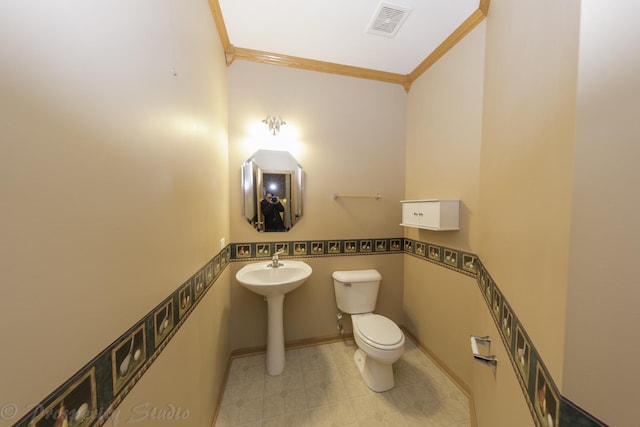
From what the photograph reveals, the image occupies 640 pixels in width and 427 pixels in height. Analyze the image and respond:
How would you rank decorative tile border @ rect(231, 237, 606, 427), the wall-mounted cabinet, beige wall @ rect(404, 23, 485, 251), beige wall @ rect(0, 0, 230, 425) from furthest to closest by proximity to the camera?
the wall-mounted cabinet → beige wall @ rect(404, 23, 485, 251) → decorative tile border @ rect(231, 237, 606, 427) → beige wall @ rect(0, 0, 230, 425)

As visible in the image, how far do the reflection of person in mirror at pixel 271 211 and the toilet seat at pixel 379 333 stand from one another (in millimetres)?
1062

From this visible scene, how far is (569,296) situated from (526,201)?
1.18ft

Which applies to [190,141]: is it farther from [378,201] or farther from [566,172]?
[378,201]

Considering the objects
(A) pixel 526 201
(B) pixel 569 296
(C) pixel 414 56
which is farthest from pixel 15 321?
(C) pixel 414 56

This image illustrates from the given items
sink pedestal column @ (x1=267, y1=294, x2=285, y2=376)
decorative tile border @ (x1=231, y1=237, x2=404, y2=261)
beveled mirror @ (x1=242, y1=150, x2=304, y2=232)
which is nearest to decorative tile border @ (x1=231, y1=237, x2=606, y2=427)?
decorative tile border @ (x1=231, y1=237, x2=404, y2=261)

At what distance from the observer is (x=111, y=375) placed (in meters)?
0.53

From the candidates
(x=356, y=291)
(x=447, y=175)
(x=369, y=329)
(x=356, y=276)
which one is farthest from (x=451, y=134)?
(x=369, y=329)

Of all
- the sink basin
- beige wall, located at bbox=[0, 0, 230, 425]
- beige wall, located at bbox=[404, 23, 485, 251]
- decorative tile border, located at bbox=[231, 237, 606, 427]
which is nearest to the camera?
beige wall, located at bbox=[0, 0, 230, 425]

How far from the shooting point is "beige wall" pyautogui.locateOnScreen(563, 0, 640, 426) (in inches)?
15.6

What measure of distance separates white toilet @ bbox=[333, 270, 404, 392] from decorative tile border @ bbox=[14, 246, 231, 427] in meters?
1.23

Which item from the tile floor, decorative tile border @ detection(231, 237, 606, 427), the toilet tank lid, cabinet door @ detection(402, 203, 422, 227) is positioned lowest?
the tile floor

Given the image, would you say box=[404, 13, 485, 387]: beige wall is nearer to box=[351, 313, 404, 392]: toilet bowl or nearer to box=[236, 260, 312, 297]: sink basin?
box=[351, 313, 404, 392]: toilet bowl

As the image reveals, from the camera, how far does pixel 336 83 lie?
2.02 meters

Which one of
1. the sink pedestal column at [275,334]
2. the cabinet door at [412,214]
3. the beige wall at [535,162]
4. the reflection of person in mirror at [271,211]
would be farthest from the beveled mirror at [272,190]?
the beige wall at [535,162]
